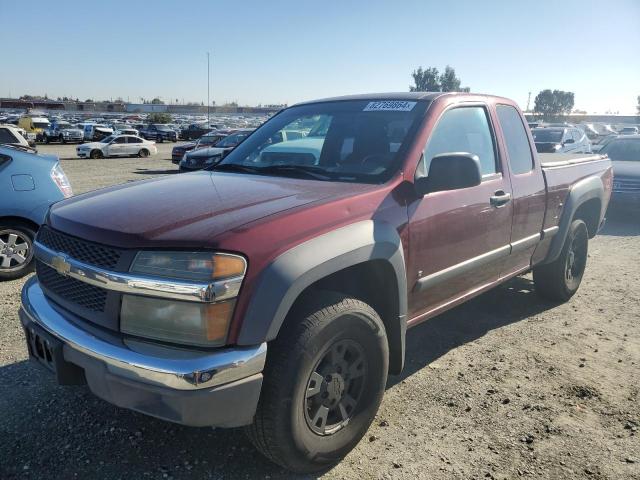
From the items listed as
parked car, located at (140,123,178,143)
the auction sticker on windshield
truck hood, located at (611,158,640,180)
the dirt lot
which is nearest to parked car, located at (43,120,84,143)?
parked car, located at (140,123,178,143)

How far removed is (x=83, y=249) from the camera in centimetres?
232

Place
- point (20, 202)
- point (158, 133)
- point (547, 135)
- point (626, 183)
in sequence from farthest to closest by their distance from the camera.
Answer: point (158, 133)
point (547, 135)
point (626, 183)
point (20, 202)

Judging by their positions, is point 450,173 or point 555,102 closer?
point 450,173

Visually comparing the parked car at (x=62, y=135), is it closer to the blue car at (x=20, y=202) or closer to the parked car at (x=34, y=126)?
the parked car at (x=34, y=126)

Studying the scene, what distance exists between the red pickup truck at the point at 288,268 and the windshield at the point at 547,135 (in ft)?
40.7

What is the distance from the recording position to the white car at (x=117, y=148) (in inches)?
989

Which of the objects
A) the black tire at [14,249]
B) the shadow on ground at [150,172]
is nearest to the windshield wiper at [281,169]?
the black tire at [14,249]

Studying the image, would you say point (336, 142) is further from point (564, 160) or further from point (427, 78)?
point (427, 78)

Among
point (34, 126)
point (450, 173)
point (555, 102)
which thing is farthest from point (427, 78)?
point (450, 173)

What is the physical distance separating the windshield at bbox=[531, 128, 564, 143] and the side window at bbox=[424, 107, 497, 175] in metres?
12.3

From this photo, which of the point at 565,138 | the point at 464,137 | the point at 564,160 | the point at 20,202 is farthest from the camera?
the point at 565,138

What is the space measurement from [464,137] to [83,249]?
249cm

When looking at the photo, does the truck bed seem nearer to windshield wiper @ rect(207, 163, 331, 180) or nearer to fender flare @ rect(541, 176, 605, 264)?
fender flare @ rect(541, 176, 605, 264)

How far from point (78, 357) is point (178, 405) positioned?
21.5 inches
